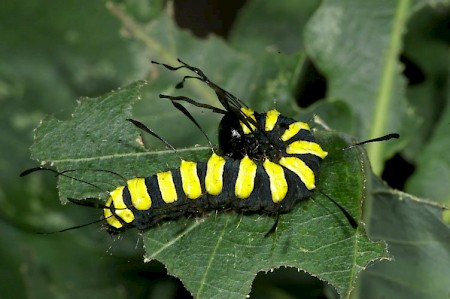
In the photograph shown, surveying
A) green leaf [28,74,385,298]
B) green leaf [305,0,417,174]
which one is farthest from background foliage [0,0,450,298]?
green leaf [28,74,385,298]

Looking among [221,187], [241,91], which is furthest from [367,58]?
[221,187]

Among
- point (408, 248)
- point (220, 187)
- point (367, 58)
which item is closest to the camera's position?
point (220, 187)

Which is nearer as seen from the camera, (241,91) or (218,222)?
(218,222)

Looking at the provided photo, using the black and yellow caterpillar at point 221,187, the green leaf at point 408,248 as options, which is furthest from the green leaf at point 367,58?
the black and yellow caterpillar at point 221,187

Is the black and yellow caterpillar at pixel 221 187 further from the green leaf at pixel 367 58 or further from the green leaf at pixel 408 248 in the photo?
the green leaf at pixel 367 58

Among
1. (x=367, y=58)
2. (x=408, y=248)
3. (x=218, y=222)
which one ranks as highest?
(x=367, y=58)

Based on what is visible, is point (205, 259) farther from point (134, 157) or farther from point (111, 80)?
point (111, 80)

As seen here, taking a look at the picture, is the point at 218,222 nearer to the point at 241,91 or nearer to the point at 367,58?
the point at 241,91

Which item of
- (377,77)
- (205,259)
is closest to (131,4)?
(377,77)
